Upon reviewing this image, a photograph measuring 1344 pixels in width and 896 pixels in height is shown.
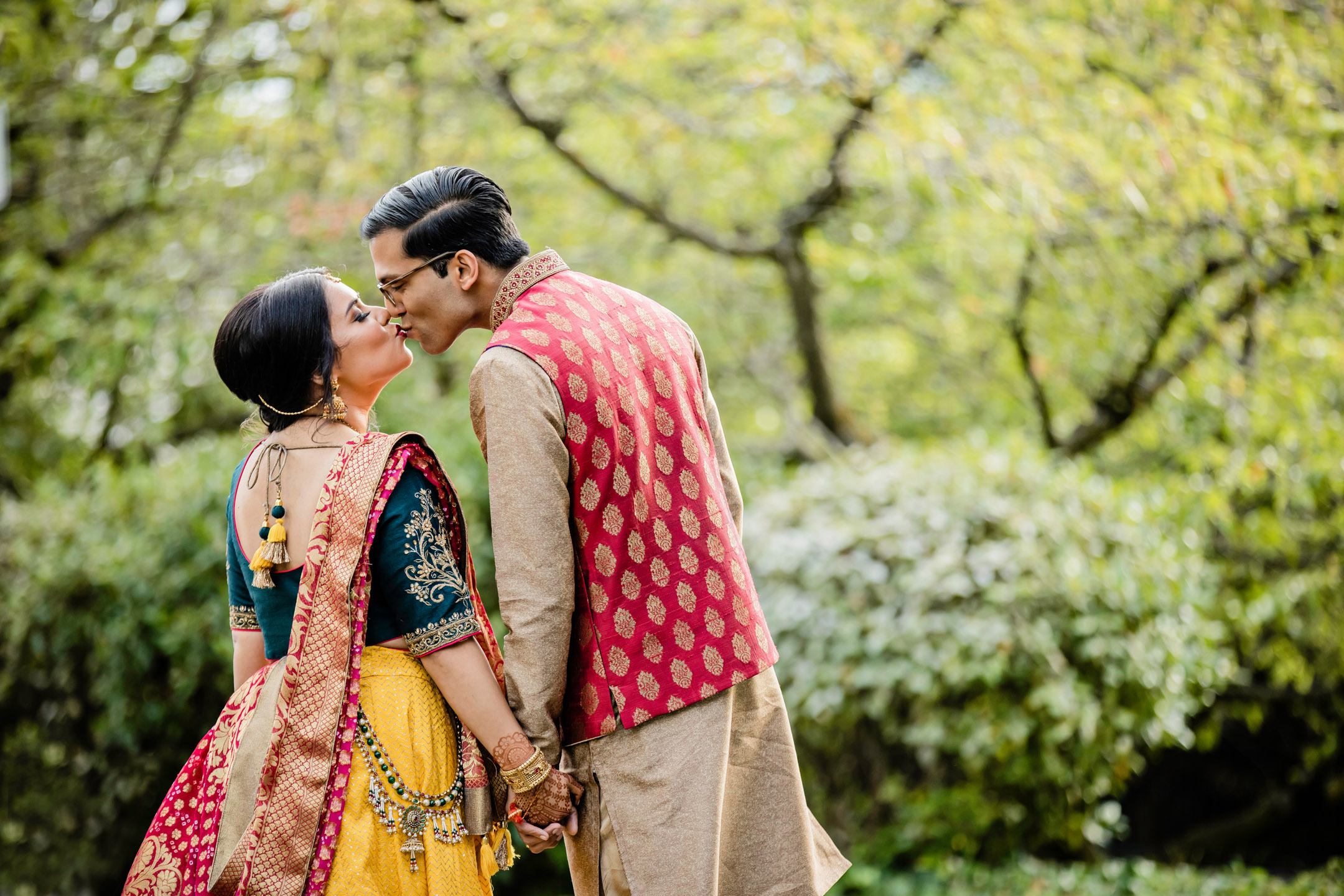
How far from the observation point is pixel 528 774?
1.91m

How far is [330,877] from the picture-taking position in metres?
1.87

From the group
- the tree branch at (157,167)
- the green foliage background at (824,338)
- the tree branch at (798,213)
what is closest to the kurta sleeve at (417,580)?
the green foliage background at (824,338)

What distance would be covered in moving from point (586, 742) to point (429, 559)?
0.43 metres

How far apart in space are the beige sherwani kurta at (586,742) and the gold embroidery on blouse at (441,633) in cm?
8

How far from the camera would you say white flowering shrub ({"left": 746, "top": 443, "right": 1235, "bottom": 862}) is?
402cm

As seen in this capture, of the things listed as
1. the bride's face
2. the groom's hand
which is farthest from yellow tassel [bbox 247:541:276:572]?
the groom's hand

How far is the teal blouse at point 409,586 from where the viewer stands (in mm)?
1946

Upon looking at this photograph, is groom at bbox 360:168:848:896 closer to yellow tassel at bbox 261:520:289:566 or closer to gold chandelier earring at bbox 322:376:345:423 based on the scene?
gold chandelier earring at bbox 322:376:345:423

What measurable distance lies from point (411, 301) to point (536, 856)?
10.4ft

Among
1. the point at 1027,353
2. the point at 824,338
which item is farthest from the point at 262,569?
the point at 824,338

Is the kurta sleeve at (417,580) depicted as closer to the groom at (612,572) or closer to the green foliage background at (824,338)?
the groom at (612,572)

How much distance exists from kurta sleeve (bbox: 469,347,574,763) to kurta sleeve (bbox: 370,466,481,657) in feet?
0.27

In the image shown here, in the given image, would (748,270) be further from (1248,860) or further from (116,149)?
(1248,860)

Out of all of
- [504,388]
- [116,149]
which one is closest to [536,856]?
[504,388]
